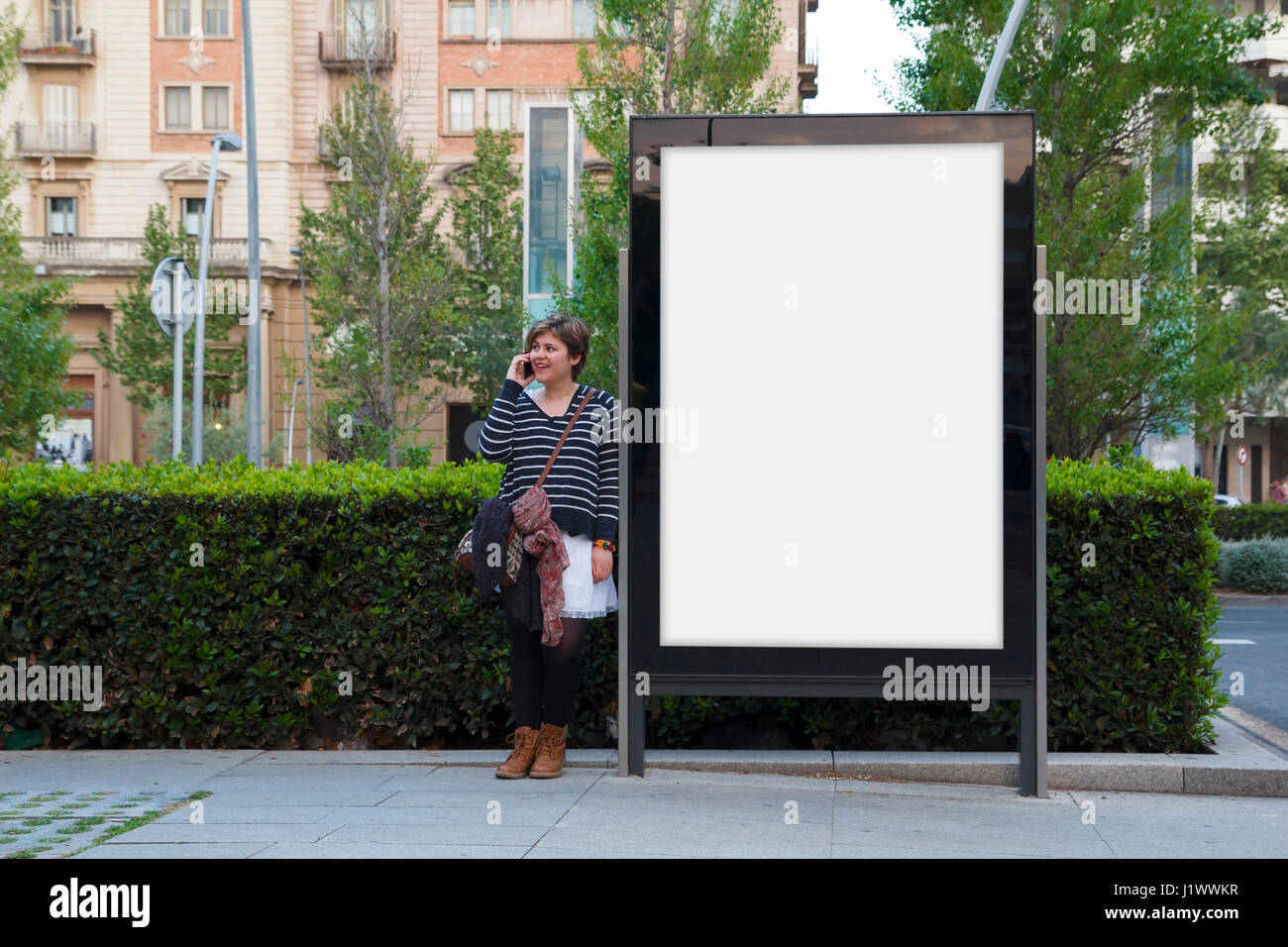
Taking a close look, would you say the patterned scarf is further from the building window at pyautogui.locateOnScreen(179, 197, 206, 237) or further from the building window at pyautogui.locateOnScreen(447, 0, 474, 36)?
the building window at pyautogui.locateOnScreen(179, 197, 206, 237)

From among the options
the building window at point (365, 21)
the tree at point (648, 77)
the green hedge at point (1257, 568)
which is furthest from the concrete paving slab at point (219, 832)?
the building window at point (365, 21)

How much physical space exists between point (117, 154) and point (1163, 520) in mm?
44923

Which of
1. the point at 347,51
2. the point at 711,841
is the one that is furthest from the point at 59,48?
the point at 711,841

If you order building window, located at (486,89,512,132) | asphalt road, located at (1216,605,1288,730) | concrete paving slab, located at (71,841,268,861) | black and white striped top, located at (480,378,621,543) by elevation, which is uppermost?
building window, located at (486,89,512,132)

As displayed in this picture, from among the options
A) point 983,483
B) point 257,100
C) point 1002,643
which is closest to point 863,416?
point 983,483

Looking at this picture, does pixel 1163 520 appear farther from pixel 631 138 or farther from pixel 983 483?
pixel 631 138

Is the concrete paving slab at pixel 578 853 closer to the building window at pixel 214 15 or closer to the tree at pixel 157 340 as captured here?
the tree at pixel 157 340

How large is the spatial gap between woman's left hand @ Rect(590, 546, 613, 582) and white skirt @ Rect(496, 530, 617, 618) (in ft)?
0.10

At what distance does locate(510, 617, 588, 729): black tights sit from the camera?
6238 mm

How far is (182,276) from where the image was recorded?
17.0 m

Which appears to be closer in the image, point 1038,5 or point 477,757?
point 477,757

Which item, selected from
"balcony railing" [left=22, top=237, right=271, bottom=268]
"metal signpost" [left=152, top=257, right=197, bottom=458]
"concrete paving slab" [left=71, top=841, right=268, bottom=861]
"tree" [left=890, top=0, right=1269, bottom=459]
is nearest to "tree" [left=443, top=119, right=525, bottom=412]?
"balcony railing" [left=22, top=237, right=271, bottom=268]

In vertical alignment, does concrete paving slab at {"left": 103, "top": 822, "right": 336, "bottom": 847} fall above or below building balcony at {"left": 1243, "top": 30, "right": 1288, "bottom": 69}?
→ below

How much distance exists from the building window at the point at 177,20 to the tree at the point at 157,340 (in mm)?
7482
